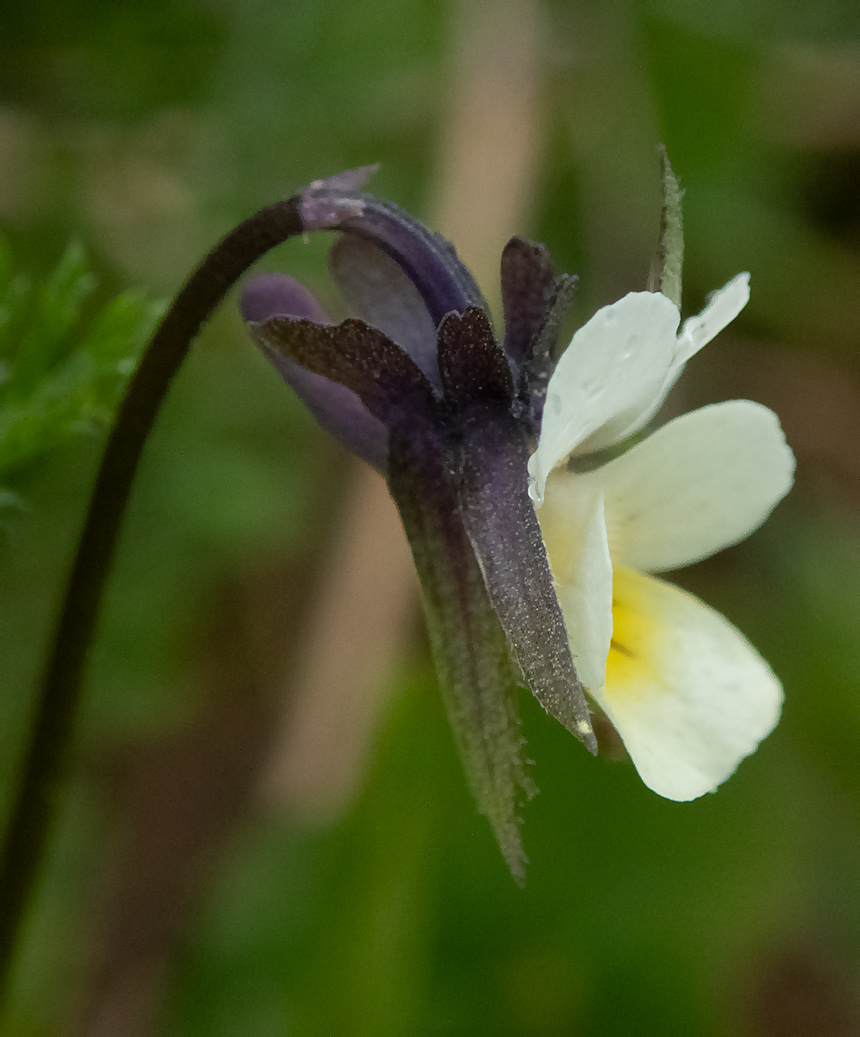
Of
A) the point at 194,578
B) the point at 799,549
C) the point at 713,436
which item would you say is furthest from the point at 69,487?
the point at 799,549

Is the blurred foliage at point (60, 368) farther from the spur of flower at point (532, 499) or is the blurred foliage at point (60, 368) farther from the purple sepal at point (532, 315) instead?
the purple sepal at point (532, 315)

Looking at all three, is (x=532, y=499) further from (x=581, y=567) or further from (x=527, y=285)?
(x=527, y=285)

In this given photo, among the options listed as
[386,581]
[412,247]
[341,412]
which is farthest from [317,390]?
[386,581]

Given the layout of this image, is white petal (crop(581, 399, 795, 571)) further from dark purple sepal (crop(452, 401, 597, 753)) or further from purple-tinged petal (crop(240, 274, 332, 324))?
purple-tinged petal (crop(240, 274, 332, 324))

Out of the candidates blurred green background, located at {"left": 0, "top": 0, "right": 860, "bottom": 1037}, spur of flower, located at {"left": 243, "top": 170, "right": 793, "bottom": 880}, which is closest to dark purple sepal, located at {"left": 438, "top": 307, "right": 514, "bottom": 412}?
spur of flower, located at {"left": 243, "top": 170, "right": 793, "bottom": 880}

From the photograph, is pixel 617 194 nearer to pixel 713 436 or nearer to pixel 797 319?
pixel 797 319

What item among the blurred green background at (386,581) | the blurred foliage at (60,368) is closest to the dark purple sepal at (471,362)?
the blurred foliage at (60,368)
